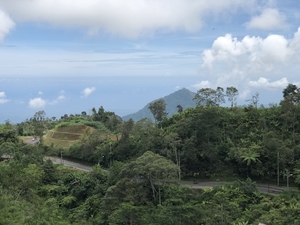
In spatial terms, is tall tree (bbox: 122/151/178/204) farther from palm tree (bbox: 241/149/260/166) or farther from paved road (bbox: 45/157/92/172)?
paved road (bbox: 45/157/92/172)

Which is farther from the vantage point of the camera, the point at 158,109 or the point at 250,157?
the point at 158,109

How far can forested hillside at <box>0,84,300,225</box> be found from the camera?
22.5 m

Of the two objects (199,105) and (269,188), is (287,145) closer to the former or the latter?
(269,188)

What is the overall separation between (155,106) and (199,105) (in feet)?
21.7

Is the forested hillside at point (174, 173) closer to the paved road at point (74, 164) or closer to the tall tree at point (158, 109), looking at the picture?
the tall tree at point (158, 109)

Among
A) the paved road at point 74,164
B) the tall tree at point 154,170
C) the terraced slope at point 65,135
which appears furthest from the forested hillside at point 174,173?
the terraced slope at point 65,135

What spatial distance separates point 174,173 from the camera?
25875mm

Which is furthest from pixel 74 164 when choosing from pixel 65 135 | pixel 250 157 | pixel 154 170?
pixel 250 157

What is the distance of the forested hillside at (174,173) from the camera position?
22453 millimetres

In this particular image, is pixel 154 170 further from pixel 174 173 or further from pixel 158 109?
pixel 158 109

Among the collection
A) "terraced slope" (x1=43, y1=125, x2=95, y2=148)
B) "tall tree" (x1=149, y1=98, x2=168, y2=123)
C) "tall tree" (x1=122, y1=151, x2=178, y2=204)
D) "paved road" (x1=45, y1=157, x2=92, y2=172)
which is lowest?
"paved road" (x1=45, y1=157, x2=92, y2=172)

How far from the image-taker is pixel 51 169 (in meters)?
38.1

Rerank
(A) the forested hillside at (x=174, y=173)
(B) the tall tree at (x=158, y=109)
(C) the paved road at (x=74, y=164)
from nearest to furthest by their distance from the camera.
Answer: (A) the forested hillside at (x=174, y=173) < (C) the paved road at (x=74, y=164) < (B) the tall tree at (x=158, y=109)

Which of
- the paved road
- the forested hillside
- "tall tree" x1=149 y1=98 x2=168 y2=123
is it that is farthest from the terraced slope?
"tall tree" x1=149 y1=98 x2=168 y2=123
